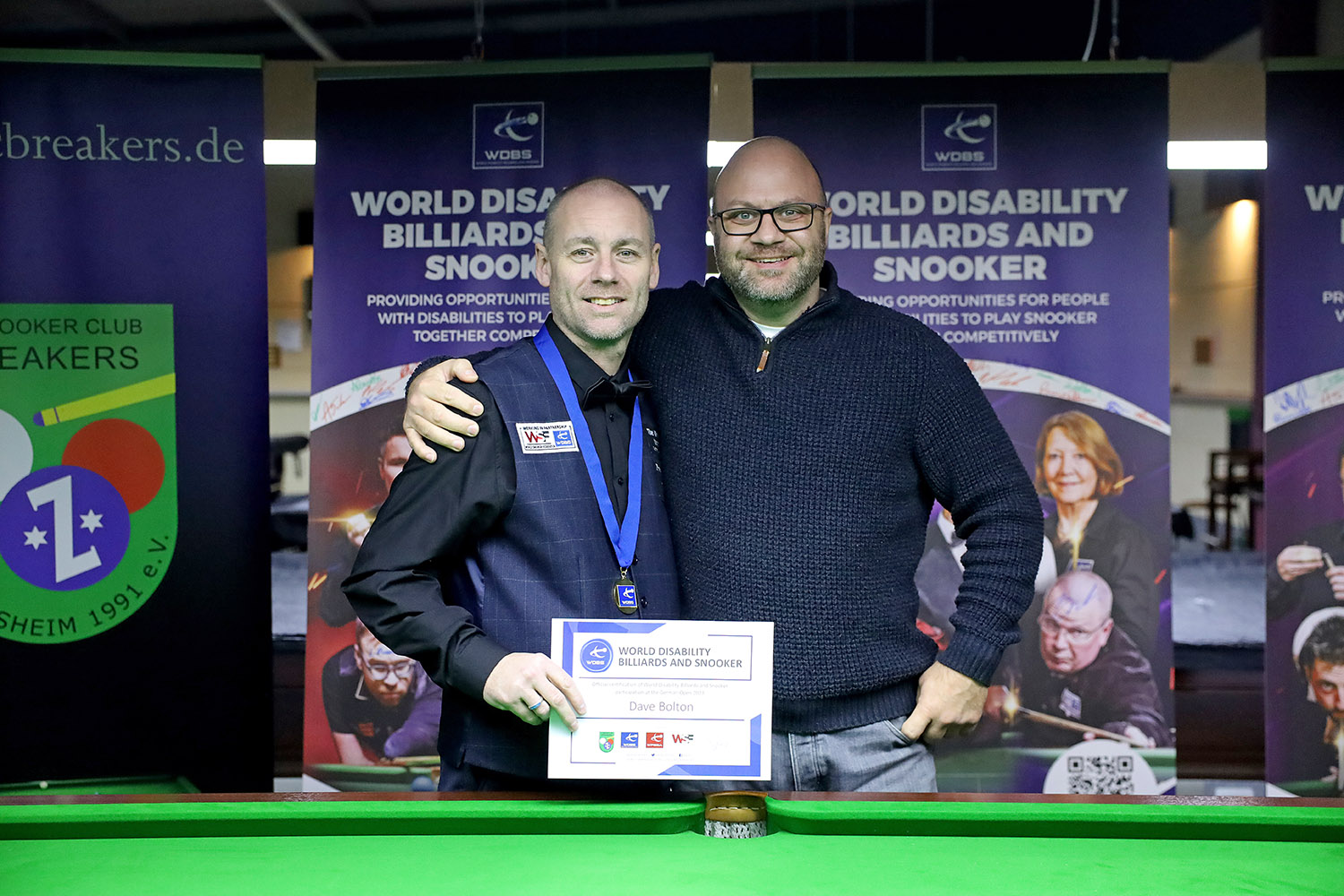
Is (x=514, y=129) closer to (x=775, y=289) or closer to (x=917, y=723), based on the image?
(x=775, y=289)

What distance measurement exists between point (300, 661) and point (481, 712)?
492 centimetres

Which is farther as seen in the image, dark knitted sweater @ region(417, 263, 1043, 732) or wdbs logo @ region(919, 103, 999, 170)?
wdbs logo @ region(919, 103, 999, 170)

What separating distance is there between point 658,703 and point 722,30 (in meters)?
9.23

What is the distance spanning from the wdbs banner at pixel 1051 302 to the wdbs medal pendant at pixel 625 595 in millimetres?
1948

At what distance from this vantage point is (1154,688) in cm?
363

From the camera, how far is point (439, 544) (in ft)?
6.44

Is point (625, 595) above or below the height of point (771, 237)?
below

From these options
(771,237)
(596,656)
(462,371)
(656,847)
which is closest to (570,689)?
(596,656)

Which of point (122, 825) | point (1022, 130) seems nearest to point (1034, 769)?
point (1022, 130)

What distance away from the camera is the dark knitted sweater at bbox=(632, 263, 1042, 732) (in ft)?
6.91

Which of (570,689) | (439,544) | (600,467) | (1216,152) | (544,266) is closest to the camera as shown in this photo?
(570,689)

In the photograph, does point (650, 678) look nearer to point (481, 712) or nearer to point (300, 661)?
point (481, 712)

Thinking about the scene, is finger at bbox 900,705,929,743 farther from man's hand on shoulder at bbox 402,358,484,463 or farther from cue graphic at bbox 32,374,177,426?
cue graphic at bbox 32,374,177,426
